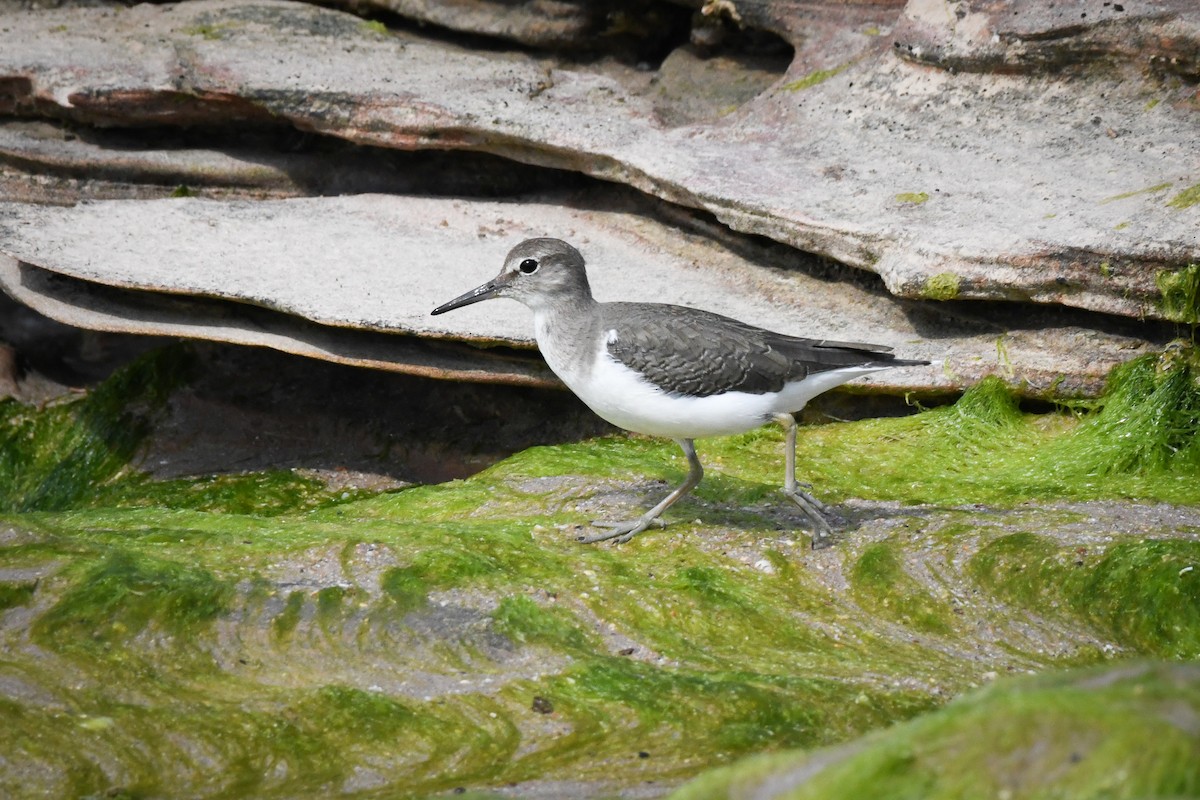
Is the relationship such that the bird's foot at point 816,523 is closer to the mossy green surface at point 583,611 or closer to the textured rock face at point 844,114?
the mossy green surface at point 583,611

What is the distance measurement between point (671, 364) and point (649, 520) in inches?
→ 29.5

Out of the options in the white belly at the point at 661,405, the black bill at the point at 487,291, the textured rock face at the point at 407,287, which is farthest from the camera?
the textured rock face at the point at 407,287

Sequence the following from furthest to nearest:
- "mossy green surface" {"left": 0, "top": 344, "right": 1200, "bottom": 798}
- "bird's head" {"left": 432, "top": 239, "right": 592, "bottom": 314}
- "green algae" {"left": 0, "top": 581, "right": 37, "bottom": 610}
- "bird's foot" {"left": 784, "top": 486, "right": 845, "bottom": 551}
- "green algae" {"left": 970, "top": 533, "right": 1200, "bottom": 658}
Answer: "bird's head" {"left": 432, "top": 239, "right": 592, "bottom": 314} → "bird's foot" {"left": 784, "top": 486, "right": 845, "bottom": 551} → "green algae" {"left": 970, "top": 533, "right": 1200, "bottom": 658} → "green algae" {"left": 0, "top": 581, "right": 37, "bottom": 610} → "mossy green surface" {"left": 0, "top": 344, "right": 1200, "bottom": 798}

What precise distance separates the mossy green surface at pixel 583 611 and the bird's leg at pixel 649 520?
73 millimetres

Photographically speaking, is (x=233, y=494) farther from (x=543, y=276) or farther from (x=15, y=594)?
(x=15, y=594)

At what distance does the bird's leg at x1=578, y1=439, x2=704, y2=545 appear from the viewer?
5.96 metres

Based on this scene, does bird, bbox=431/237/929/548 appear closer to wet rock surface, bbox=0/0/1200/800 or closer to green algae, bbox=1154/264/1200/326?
wet rock surface, bbox=0/0/1200/800

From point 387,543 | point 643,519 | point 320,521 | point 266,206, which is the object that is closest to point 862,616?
point 643,519

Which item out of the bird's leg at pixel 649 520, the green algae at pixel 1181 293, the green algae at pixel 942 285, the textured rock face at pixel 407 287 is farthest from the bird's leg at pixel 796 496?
the green algae at pixel 1181 293

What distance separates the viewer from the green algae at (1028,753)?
8.91ft

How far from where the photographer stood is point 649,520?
6012mm

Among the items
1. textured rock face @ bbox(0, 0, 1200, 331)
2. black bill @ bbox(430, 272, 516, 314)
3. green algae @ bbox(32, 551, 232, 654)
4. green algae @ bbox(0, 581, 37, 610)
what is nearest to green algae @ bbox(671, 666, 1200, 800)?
green algae @ bbox(32, 551, 232, 654)

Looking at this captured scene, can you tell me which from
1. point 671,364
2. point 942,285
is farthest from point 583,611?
point 942,285

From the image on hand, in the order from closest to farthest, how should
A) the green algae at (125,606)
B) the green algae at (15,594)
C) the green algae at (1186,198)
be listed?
the green algae at (125,606), the green algae at (15,594), the green algae at (1186,198)
